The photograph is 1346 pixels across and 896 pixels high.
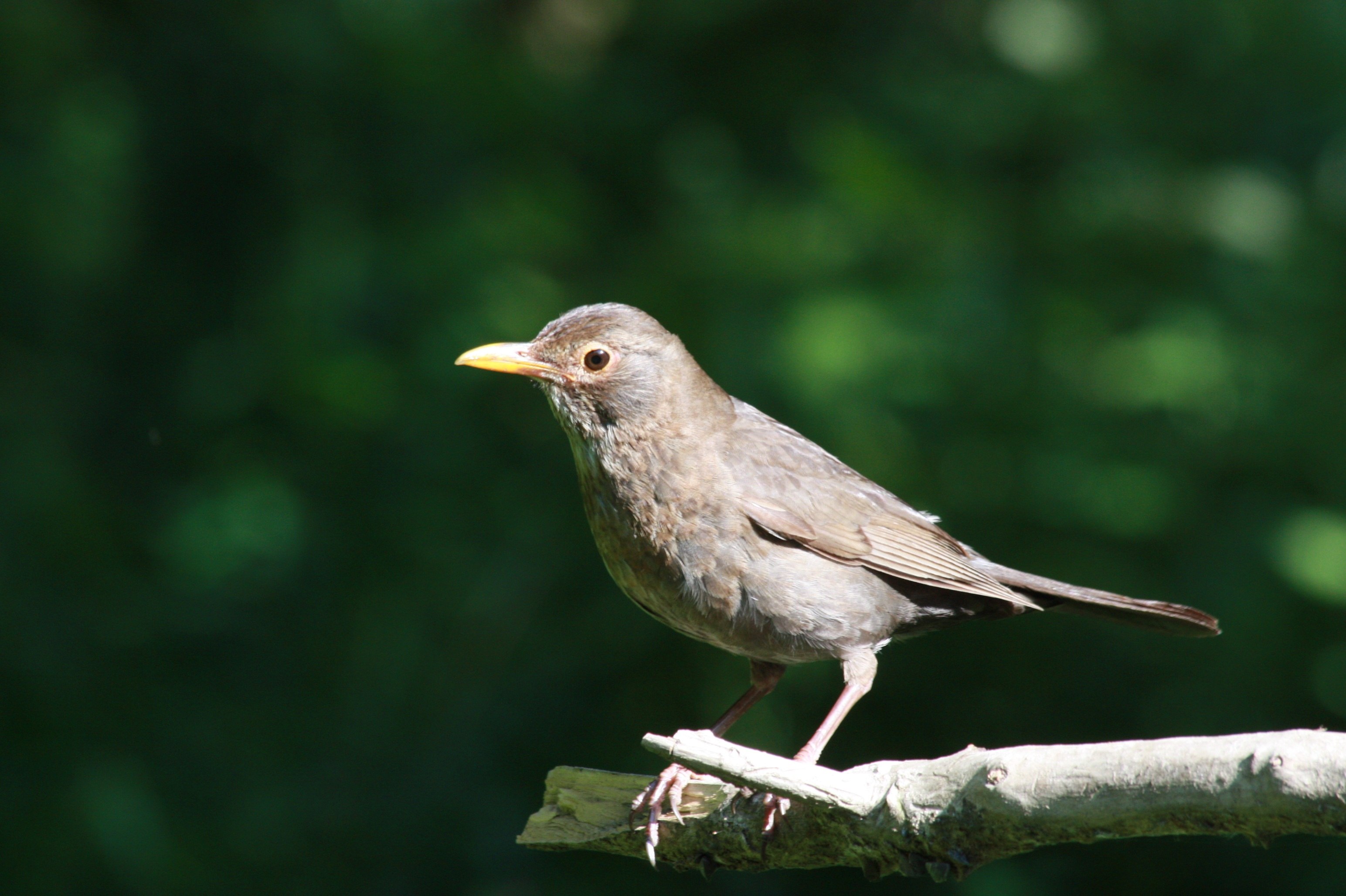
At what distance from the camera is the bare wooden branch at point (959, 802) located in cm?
230

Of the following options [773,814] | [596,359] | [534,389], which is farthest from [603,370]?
[534,389]

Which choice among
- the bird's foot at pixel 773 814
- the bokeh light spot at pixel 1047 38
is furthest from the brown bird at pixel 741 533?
the bokeh light spot at pixel 1047 38

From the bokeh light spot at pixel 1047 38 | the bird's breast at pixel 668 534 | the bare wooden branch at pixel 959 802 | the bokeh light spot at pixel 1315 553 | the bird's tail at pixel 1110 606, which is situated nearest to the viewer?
the bare wooden branch at pixel 959 802

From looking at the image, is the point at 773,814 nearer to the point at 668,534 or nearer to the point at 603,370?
the point at 668,534

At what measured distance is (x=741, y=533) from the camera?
3.93m

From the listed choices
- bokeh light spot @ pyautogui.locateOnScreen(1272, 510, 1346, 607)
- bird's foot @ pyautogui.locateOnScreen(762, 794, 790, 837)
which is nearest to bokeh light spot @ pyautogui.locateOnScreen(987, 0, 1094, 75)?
bokeh light spot @ pyautogui.locateOnScreen(1272, 510, 1346, 607)

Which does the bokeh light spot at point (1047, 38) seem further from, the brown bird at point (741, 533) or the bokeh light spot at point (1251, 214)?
the brown bird at point (741, 533)

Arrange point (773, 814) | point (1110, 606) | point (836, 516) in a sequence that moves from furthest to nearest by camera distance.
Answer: point (836, 516), point (1110, 606), point (773, 814)

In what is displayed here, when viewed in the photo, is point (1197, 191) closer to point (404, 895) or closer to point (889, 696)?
point (889, 696)

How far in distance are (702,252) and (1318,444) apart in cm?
291

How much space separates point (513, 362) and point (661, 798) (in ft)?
4.78

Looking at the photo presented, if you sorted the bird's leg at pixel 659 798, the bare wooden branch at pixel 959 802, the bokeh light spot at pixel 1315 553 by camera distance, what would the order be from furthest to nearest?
1. the bokeh light spot at pixel 1315 553
2. the bird's leg at pixel 659 798
3. the bare wooden branch at pixel 959 802

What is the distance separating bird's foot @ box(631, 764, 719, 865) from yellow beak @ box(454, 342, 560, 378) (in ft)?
4.36

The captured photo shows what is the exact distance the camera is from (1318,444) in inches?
225
